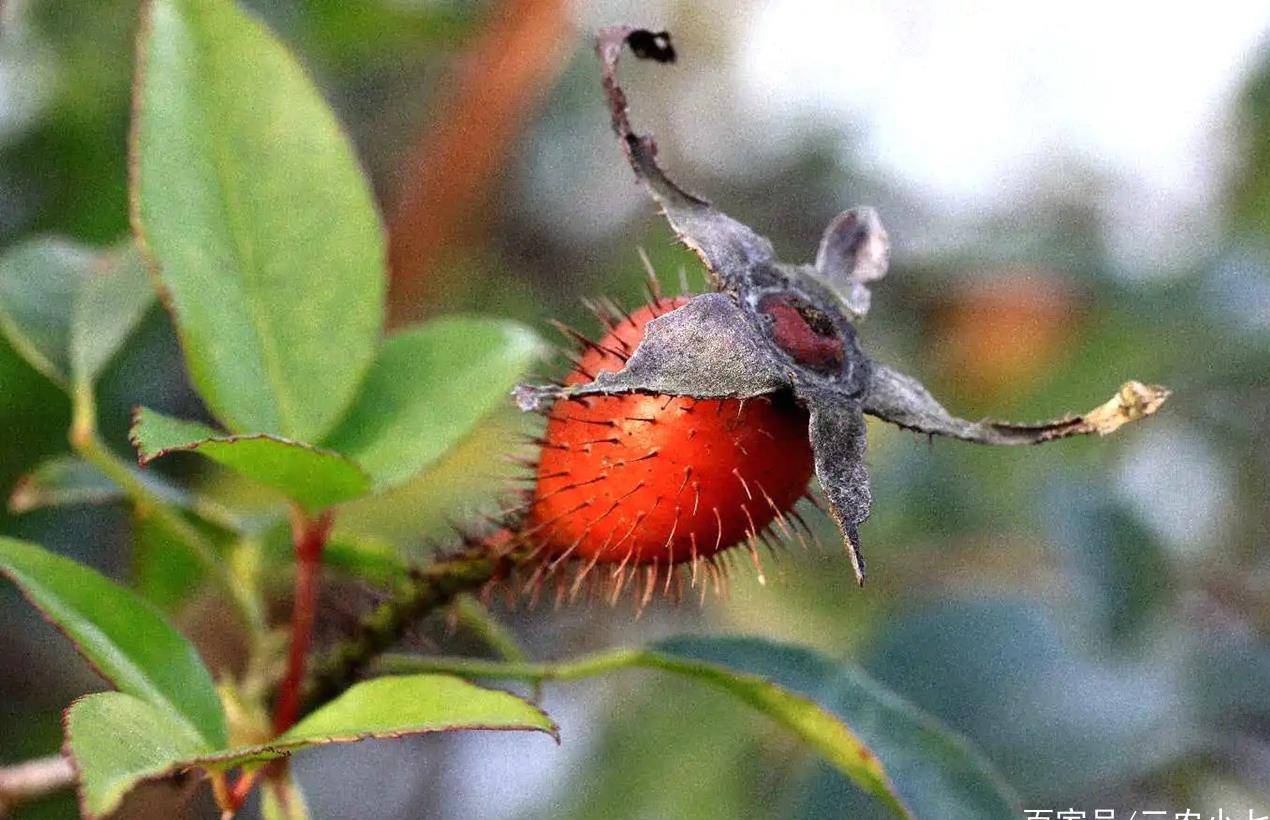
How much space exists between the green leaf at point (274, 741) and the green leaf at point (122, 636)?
0.04 metres

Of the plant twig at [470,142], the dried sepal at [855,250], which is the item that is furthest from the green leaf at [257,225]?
the plant twig at [470,142]

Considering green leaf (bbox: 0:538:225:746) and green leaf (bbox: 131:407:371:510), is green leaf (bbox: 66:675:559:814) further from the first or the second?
green leaf (bbox: 131:407:371:510)

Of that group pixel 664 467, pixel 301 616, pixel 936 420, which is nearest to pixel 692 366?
pixel 664 467

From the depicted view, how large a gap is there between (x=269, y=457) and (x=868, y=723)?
549 millimetres

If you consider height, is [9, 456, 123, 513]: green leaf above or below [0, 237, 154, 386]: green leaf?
below

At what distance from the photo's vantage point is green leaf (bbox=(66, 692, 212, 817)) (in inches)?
26.6

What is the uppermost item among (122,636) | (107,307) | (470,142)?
(470,142)

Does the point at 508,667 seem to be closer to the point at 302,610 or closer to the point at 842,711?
the point at 302,610

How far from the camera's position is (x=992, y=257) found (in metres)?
2.42

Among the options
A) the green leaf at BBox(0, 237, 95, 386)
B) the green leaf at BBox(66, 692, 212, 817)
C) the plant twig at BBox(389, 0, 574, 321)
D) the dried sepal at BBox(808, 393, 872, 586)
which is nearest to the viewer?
the green leaf at BBox(66, 692, 212, 817)

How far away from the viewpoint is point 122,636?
3.17 feet

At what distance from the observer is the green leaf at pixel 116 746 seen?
2.22 feet

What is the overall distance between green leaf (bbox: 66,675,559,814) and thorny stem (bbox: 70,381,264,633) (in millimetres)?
347

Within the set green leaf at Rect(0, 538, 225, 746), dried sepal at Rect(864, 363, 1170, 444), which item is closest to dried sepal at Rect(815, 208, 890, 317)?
dried sepal at Rect(864, 363, 1170, 444)
